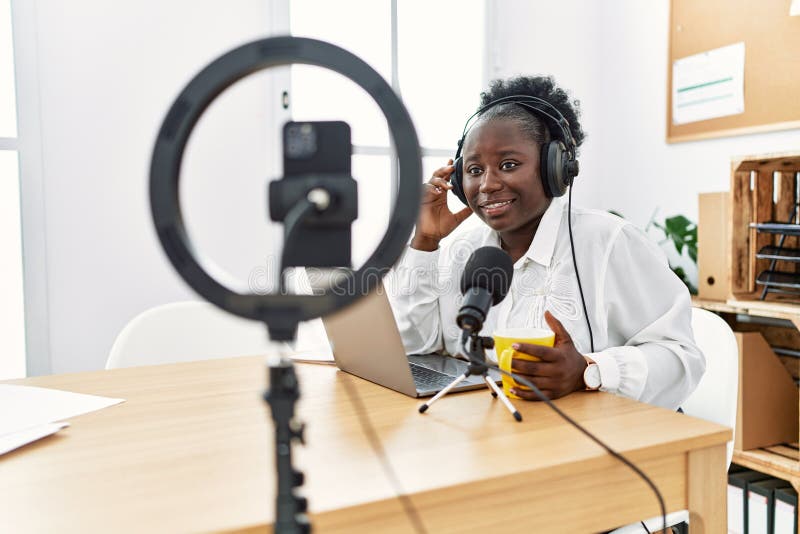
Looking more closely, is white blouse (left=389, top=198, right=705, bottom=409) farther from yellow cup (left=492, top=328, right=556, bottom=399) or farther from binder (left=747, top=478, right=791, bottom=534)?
binder (left=747, top=478, right=791, bottom=534)

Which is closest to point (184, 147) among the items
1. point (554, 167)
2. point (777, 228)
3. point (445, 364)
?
point (445, 364)

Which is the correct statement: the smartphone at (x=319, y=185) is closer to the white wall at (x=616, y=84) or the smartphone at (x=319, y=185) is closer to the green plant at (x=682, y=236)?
the green plant at (x=682, y=236)

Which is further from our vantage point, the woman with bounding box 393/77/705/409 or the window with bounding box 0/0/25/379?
the window with bounding box 0/0/25/379

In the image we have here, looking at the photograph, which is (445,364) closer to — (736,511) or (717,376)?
(717,376)

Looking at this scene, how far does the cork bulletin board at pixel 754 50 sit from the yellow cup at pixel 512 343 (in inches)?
70.0

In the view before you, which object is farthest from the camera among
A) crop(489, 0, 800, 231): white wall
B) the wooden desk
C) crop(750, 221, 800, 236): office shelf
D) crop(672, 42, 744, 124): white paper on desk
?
crop(489, 0, 800, 231): white wall

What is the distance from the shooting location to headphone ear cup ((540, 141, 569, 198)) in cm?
121

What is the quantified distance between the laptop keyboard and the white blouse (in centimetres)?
24

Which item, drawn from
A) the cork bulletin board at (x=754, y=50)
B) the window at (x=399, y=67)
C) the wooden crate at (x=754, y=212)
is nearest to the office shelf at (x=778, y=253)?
the wooden crate at (x=754, y=212)

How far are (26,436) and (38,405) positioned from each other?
0.57 feet

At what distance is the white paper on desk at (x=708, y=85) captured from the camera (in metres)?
2.32

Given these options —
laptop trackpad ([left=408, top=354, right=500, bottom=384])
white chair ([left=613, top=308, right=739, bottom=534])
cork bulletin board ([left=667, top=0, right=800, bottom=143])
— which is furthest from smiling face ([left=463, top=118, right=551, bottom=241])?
cork bulletin board ([left=667, top=0, right=800, bottom=143])

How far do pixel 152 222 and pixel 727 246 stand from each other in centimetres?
203

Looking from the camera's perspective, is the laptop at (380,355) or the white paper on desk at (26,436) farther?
the laptop at (380,355)
